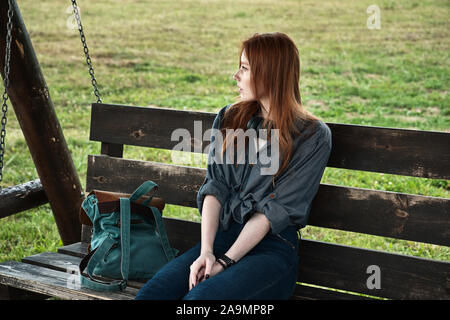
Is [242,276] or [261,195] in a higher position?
[261,195]

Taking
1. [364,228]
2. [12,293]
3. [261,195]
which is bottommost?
[12,293]

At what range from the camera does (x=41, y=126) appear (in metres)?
3.98

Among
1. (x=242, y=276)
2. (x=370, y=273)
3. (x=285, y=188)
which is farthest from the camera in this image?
(x=370, y=273)

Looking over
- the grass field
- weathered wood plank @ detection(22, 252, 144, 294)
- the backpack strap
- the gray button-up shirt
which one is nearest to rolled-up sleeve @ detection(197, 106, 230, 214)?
the gray button-up shirt

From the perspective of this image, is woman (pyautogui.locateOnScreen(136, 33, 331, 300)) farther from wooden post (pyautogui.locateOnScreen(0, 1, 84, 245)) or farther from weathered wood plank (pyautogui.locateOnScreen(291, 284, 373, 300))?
wooden post (pyautogui.locateOnScreen(0, 1, 84, 245))

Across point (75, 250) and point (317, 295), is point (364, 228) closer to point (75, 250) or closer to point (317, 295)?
point (317, 295)

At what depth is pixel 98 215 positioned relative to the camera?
312 cm

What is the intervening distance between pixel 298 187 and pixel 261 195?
0.18 metres

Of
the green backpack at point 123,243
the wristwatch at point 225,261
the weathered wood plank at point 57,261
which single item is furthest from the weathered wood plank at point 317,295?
the weathered wood plank at point 57,261

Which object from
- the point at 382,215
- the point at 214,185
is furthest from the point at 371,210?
the point at 214,185

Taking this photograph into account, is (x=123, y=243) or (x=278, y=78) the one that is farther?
(x=123, y=243)

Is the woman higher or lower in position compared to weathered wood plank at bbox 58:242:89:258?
higher

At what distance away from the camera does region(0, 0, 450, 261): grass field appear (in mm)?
6492

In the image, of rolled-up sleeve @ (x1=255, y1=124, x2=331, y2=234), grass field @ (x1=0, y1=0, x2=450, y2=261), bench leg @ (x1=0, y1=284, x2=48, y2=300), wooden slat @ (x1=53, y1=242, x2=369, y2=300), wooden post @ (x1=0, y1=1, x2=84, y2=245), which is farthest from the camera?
grass field @ (x1=0, y1=0, x2=450, y2=261)
